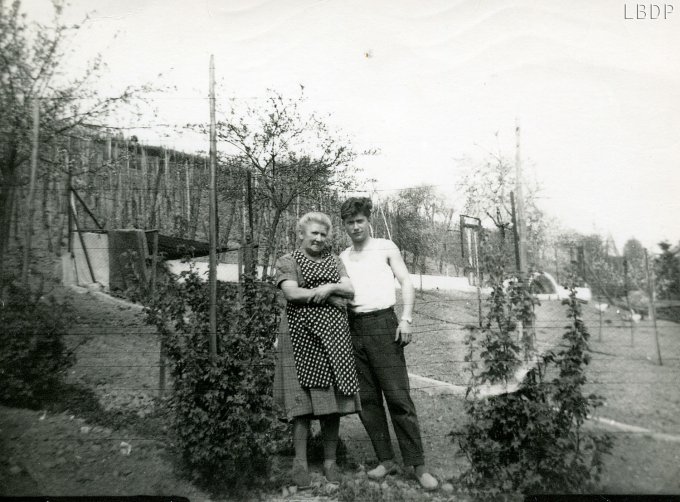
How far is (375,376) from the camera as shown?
2.81 metres

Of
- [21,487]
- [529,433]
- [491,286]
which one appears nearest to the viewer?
[529,433]

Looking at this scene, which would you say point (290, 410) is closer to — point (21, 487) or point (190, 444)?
point (190, 444)

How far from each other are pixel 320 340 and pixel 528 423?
4.04ft

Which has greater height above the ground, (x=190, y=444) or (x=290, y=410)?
(x=290, y=410)

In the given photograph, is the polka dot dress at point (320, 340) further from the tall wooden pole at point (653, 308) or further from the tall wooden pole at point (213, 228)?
the tall wooden pole at point (653, 308)

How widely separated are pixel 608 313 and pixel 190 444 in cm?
275

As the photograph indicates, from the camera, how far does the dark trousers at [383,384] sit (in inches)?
106

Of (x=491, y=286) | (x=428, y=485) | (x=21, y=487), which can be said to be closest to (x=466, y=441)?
(x=428, y=485)

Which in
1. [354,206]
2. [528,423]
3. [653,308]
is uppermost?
[354,206]

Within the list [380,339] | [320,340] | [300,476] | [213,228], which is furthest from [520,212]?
[300,476]

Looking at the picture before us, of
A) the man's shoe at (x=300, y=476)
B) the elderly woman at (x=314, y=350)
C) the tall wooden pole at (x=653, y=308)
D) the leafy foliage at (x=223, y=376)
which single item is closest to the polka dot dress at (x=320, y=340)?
the elderly woman at (x=314, y=350)

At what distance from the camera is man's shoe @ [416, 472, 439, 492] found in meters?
2.64

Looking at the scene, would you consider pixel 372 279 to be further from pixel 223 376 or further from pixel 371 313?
pixel 223 376

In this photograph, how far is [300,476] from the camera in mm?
2617
